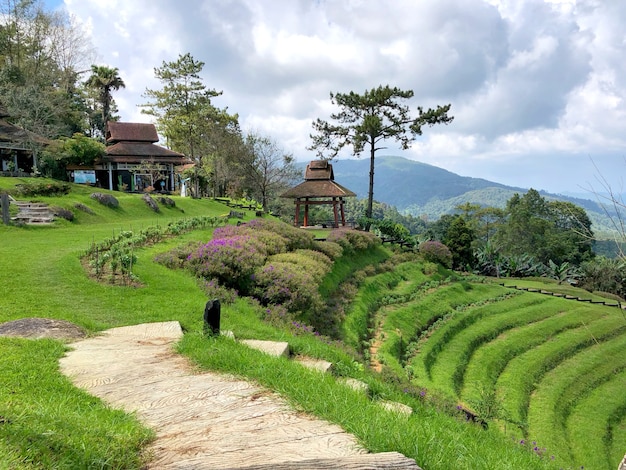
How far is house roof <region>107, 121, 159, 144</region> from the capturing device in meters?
39.0

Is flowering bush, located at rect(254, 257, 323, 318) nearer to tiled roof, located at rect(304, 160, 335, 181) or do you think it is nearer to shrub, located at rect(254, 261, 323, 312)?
shrub, located at rect(254, 261, 323, 312)

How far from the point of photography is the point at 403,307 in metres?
19.8

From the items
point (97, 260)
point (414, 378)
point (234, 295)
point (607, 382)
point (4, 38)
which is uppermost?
point (4, 38)

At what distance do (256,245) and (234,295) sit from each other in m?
3.52

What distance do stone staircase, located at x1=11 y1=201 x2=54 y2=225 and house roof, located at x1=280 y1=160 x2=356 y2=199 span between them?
13.9m

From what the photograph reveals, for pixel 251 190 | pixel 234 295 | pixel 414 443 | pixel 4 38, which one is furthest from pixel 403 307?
pixel 4 38

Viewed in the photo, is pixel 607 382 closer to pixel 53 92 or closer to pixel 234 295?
pixel 234 295

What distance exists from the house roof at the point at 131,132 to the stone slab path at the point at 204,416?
36.6 meters

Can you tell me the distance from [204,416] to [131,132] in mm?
40395

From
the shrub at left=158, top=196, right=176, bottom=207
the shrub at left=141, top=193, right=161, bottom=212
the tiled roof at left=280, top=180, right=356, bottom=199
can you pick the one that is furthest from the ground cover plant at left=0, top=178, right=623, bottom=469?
the tiled roof at left=280, top=180, right=356, bottom=199

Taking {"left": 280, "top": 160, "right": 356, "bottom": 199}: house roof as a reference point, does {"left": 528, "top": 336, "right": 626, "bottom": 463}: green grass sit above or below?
below

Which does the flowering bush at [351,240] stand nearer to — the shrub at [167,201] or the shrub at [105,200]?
the shrub at [167,201]

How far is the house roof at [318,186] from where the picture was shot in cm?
2856

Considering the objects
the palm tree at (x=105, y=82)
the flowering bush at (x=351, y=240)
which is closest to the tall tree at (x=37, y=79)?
the palm tree at (x=105, y=82)
